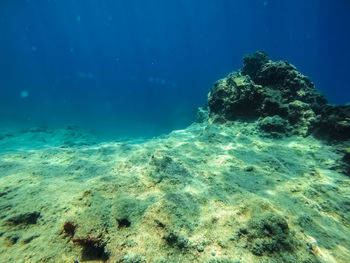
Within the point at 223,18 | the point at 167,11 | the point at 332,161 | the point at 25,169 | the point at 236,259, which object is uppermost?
the point at 167,11

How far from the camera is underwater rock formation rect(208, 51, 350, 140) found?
19.6 feet

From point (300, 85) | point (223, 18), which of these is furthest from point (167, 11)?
point (300, 85)

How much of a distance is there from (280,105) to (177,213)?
6477 mm

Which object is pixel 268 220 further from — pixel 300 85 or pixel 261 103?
pixel 300 85

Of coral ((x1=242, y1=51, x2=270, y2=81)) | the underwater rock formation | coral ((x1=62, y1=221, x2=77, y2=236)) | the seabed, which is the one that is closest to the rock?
the seabed

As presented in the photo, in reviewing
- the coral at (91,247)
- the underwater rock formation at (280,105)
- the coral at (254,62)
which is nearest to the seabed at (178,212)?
the coral at (91,247)

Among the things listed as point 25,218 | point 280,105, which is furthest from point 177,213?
point 280,105

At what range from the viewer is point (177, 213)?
7.57 feet

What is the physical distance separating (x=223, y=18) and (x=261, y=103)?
4971 inches

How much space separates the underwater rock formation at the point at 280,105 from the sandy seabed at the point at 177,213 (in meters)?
2.02

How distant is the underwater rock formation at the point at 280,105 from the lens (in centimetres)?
597

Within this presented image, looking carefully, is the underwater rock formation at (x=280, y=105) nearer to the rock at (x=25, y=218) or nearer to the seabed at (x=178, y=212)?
the seabed at (x=178, y=212)

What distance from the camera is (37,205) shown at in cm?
267

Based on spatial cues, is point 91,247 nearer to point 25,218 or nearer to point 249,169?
point 25,218
